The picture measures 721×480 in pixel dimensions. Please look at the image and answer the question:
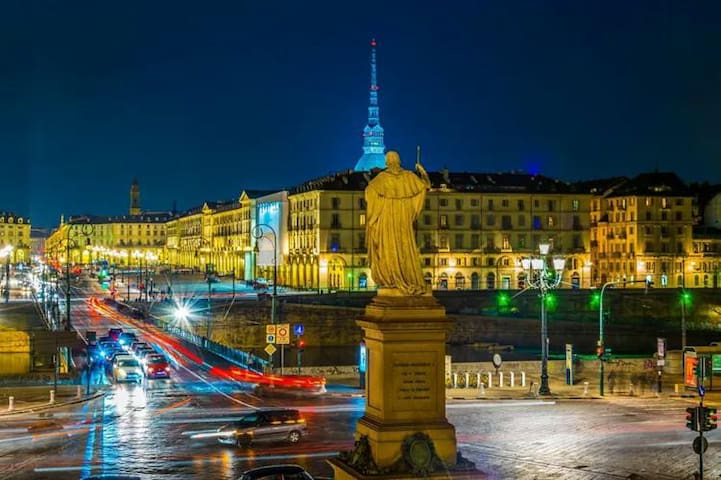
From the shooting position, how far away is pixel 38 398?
43.8 meters

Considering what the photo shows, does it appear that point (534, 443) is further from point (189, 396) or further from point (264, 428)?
point (189, 396)

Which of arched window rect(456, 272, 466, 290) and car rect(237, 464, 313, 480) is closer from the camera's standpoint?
car rect(237, 464, 313, 480)

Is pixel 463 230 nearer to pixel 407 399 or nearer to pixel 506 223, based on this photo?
pixel 506 223

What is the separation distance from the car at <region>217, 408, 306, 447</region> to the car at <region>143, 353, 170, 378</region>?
2354cm

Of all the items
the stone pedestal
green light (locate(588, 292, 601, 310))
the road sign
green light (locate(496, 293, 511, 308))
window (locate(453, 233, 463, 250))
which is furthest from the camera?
window (locate(453, 233, 463, 250))

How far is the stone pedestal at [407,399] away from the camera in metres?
15.5

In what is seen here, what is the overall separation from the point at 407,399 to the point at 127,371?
39.5m

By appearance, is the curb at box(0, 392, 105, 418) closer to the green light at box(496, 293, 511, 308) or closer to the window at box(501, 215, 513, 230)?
the green light at box(496, 293, 511, 308)

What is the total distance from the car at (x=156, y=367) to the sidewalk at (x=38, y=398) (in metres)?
5.40

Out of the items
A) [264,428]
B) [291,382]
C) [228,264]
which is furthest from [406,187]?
[228,264]

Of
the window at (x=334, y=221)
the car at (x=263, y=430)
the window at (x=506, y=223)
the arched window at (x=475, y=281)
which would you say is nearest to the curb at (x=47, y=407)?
the car at (x=263, y=430)

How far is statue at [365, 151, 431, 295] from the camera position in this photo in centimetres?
1631

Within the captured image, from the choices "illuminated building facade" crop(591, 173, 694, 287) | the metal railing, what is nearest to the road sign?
the metal railing

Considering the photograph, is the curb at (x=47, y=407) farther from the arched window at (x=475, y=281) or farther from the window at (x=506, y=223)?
the window at (x=506, y=223)
